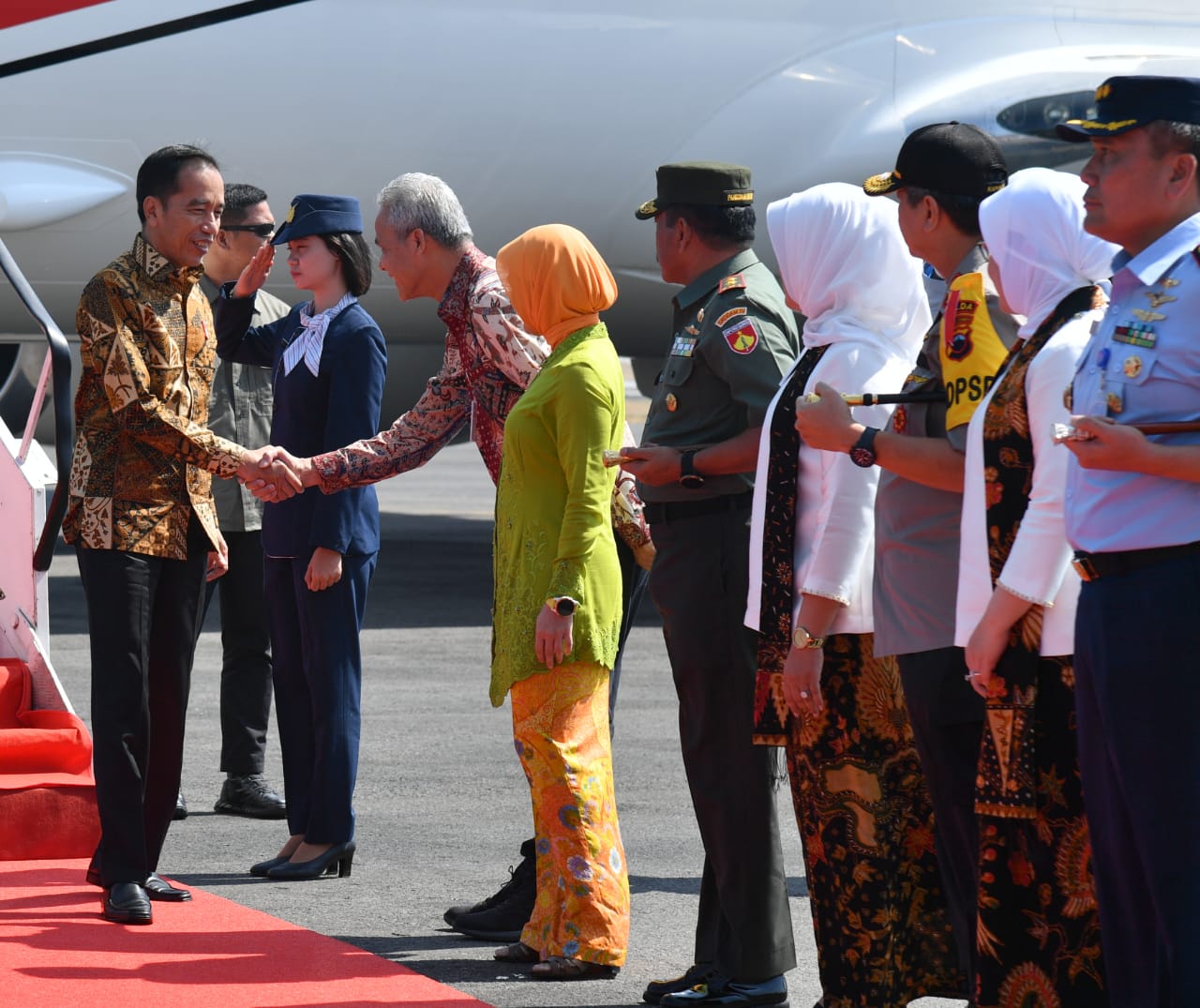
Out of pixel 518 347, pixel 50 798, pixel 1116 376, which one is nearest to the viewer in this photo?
pixel 1116 376

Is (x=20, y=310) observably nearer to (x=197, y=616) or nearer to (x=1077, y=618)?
(x=197, y=616)

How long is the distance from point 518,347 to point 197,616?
1.00 metres

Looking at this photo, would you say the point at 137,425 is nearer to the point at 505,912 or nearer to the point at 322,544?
the point at 322,544

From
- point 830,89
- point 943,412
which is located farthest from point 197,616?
point 830,89

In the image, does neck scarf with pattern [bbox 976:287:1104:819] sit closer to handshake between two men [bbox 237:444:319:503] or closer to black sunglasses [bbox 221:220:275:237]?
handshake between two men [bbox 237:444:319:503]

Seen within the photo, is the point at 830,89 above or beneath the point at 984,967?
above

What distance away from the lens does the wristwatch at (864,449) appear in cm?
289

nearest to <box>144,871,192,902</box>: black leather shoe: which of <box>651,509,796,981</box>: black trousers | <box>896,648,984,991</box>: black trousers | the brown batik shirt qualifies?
the brown batik shirt

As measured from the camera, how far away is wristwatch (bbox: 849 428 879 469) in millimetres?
2895

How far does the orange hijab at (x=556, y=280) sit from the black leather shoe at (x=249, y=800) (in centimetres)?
208

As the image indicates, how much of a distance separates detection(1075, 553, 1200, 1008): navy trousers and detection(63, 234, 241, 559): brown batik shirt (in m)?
2.17

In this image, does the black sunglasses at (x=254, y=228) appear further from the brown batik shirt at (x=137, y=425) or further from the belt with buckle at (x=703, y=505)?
the belt with buckle at (x=703, y=505)

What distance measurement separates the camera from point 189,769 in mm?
5805

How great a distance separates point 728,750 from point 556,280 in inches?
38.8
